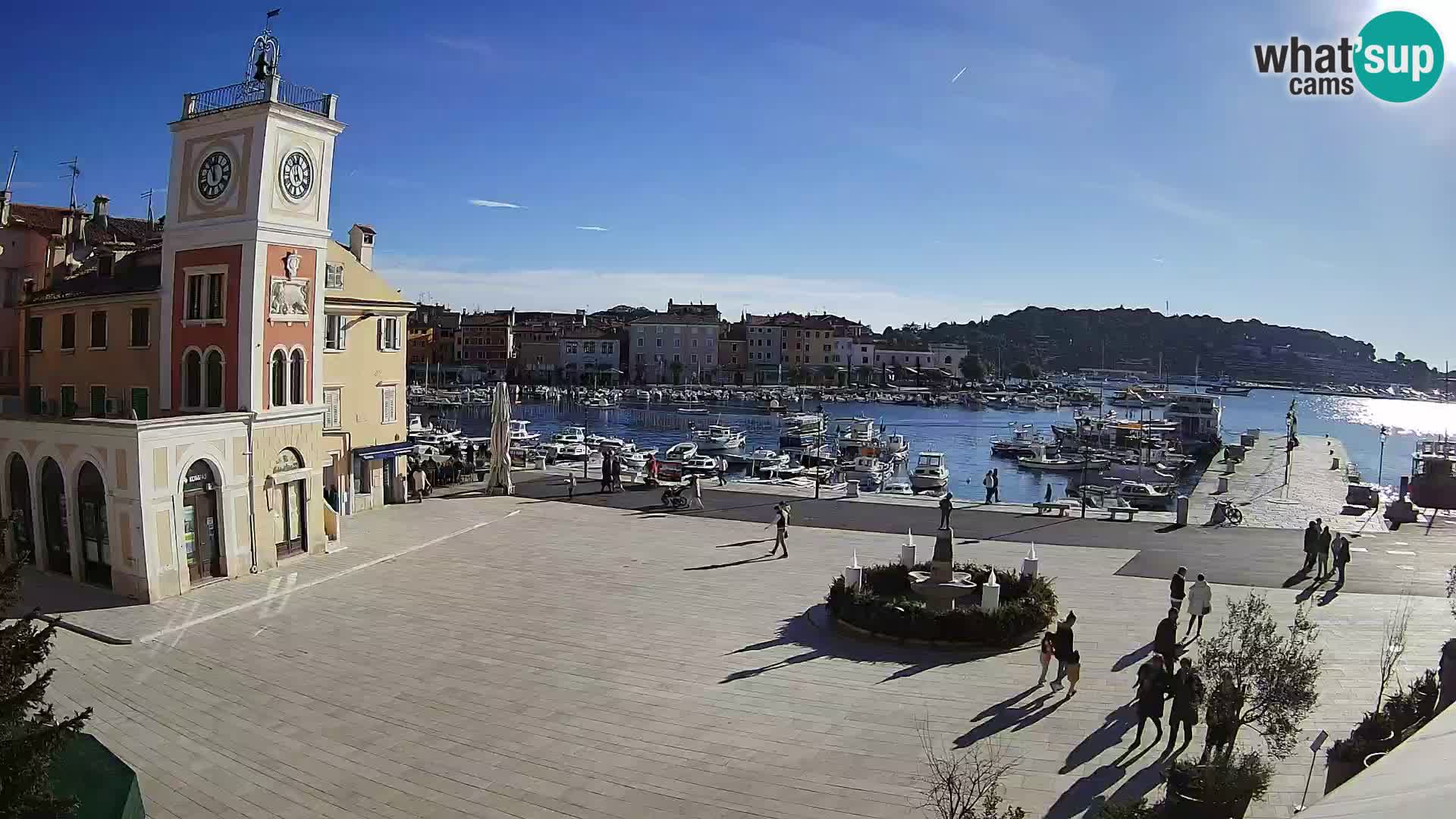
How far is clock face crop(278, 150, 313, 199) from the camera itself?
66.5ft

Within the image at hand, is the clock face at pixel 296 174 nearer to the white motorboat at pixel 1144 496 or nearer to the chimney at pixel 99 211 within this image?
the chimney at pixel 99 211

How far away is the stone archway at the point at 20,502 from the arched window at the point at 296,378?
5209 millimetres

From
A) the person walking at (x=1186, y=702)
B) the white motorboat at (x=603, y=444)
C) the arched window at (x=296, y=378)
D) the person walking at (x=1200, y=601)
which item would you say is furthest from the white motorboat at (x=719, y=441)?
the person walking at (x=1186, y=702)

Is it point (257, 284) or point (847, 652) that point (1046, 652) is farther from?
point (257, 284)

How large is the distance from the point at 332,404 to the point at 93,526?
360 inches

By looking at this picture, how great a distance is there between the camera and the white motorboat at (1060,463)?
66.0 m

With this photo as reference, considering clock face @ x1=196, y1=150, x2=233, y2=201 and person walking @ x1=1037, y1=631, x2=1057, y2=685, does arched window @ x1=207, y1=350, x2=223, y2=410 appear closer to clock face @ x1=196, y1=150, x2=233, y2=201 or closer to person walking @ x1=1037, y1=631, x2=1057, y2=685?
clock face @ x1=196, y1=150, x2=233, y2=201

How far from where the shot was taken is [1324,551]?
1806 cm

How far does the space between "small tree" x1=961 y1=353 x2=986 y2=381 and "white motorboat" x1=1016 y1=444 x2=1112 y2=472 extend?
105947mm

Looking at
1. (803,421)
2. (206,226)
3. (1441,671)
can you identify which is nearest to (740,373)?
(803,421)

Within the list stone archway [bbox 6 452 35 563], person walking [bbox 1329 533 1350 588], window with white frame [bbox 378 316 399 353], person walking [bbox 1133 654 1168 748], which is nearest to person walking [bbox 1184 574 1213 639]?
person walking [bbox 1133 654 1168 748]

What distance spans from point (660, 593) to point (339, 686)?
253 inches

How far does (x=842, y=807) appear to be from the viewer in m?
9.23

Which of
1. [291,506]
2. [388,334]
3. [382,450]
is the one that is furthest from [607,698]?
[388,334]
